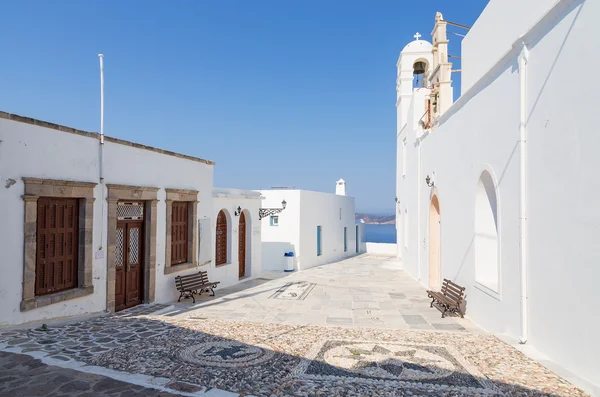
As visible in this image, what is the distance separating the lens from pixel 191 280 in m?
10.4

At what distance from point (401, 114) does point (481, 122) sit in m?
13.5

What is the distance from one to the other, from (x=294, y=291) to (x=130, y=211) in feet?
16.8

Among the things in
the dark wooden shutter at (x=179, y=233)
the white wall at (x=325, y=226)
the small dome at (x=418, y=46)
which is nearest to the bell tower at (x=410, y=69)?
the small dome at (x=418, y=46)

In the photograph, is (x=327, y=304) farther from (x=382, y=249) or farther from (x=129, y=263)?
(x=382, y=249)

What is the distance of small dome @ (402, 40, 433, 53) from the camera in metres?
19.4

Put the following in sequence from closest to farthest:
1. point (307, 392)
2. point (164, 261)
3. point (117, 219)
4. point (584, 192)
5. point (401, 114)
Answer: point (307, 392) → point (584, 192) → point (117, 219) → point (164, 261) → point (401, 114)

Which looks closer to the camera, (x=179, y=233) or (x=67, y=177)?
(x=67, y=177)

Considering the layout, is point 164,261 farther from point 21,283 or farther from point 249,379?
point 249,379

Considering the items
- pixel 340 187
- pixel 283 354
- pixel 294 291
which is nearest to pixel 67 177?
pixel 283 354

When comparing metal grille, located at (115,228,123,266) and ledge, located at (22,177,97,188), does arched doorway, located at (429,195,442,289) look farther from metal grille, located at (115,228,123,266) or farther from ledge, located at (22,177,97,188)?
ledge, located at (22,177,97,188)

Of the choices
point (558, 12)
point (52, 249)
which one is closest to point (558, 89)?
point (558, 12)

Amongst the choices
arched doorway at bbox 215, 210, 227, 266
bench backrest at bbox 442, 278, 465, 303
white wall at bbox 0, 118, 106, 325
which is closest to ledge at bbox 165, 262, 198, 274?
arched doorway at bbox 215, 210, 227, 266

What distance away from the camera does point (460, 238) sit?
9062 mm

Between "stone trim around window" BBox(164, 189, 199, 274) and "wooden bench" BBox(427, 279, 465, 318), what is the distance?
5.88 metres
